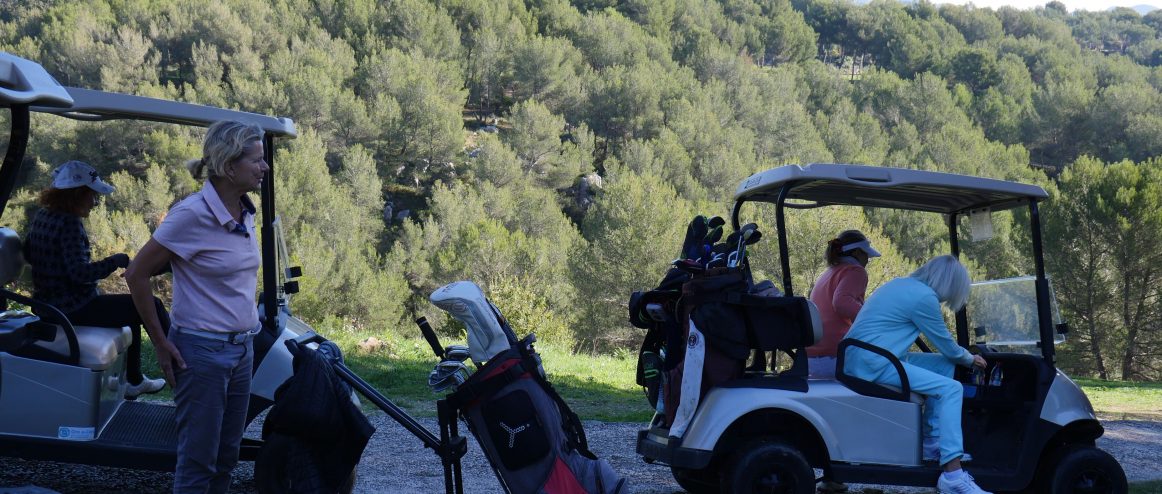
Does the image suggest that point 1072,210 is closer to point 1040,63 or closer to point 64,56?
point 64,56

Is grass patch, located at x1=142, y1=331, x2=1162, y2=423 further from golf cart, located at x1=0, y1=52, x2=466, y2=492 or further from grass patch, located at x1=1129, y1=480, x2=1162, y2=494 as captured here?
grass patch, located at x1=1129, y1=480, x2=1162, y2=494

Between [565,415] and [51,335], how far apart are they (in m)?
2.63

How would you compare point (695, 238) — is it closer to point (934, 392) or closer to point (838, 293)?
point (838, 293)

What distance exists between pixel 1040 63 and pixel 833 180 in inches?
5849

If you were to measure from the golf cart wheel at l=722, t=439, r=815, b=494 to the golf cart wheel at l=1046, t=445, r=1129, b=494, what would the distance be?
4.66 feet

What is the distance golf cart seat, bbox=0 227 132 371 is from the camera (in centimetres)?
493

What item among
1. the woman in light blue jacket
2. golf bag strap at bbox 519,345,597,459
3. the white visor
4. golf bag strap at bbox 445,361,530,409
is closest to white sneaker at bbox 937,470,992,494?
the woman in light blue jacket

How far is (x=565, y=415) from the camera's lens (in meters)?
4.62

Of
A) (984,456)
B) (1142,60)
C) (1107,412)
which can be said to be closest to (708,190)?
(1107,412)

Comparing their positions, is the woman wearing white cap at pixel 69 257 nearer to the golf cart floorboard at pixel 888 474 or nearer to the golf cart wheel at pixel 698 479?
the golf cart wheel at pixel 698 479

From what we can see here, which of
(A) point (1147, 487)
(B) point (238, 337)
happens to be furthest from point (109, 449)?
(A) point (1147, 487)

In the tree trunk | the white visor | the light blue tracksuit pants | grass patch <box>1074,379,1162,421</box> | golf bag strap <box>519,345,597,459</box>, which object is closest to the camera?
golf bag strap <box>519,345,597,459</box>

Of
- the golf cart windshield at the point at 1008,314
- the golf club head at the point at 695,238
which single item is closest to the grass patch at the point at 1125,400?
the golf cart windshield at the point at 1008,314

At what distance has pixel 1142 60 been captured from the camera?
549 ft
